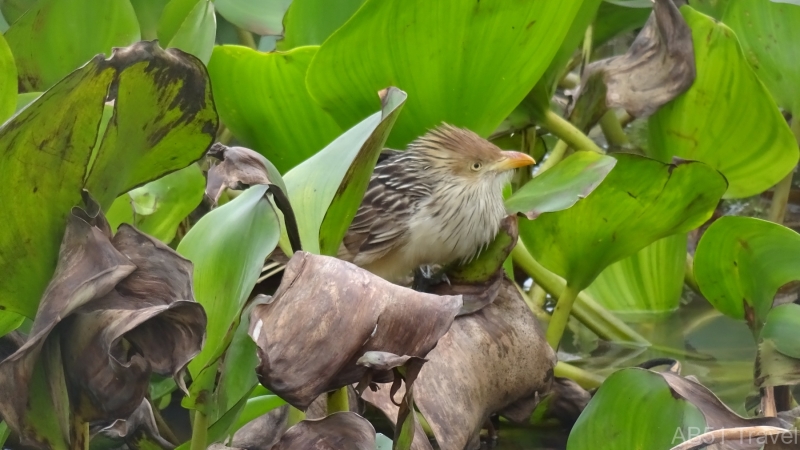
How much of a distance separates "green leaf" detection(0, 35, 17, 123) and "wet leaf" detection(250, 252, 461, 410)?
69cm

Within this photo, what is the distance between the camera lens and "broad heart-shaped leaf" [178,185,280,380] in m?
1.48

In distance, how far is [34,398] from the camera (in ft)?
4.54

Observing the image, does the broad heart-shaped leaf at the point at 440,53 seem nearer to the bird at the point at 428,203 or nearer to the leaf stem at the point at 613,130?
the bird at the point at 428,203

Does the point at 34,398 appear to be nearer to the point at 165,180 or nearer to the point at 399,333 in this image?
the point at 399,333

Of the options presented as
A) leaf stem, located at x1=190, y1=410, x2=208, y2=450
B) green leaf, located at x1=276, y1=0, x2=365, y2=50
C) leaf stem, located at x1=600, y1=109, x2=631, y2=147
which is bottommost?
leaf stem, located at x1=600, y1=109, x2=631, y2=147

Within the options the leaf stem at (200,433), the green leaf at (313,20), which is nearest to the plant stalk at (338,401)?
the leaf stem at (200,433)

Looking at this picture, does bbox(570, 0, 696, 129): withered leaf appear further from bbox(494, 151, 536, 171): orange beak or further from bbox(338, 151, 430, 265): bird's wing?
bbox(338, 151, 430, 265): bird's wing

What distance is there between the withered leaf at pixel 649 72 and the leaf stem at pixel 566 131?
0.13 m

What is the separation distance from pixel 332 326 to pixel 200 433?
0.45 m

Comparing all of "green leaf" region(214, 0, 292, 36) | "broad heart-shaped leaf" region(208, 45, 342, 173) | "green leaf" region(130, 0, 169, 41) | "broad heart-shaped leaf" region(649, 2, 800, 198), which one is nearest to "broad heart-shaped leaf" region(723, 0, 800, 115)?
"broad heart-shaped leaf" region(649, 2, 800, 198)

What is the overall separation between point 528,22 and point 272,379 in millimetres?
1151

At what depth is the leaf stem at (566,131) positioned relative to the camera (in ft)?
9.08

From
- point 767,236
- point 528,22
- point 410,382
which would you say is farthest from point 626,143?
point 410,382

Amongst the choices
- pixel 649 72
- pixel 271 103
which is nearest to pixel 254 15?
pixel 271 103
